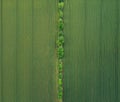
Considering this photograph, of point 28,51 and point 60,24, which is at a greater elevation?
point 60,24

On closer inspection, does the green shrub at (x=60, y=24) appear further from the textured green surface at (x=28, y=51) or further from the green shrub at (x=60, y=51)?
the green shrub at (x=60, y=51)

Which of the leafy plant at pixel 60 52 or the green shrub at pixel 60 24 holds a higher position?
the green shrub at pixel 60 24

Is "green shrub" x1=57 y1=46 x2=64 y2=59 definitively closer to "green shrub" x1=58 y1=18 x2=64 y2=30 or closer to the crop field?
the crop field

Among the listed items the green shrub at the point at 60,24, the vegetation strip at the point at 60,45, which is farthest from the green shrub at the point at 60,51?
the green shrub at the point at 60,24

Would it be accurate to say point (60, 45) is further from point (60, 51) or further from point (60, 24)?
point (60, 24)

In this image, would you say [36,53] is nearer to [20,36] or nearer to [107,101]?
[20,36]

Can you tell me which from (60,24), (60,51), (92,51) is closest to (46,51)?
(60,51)

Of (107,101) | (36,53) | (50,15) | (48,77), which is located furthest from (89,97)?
(50,15)
